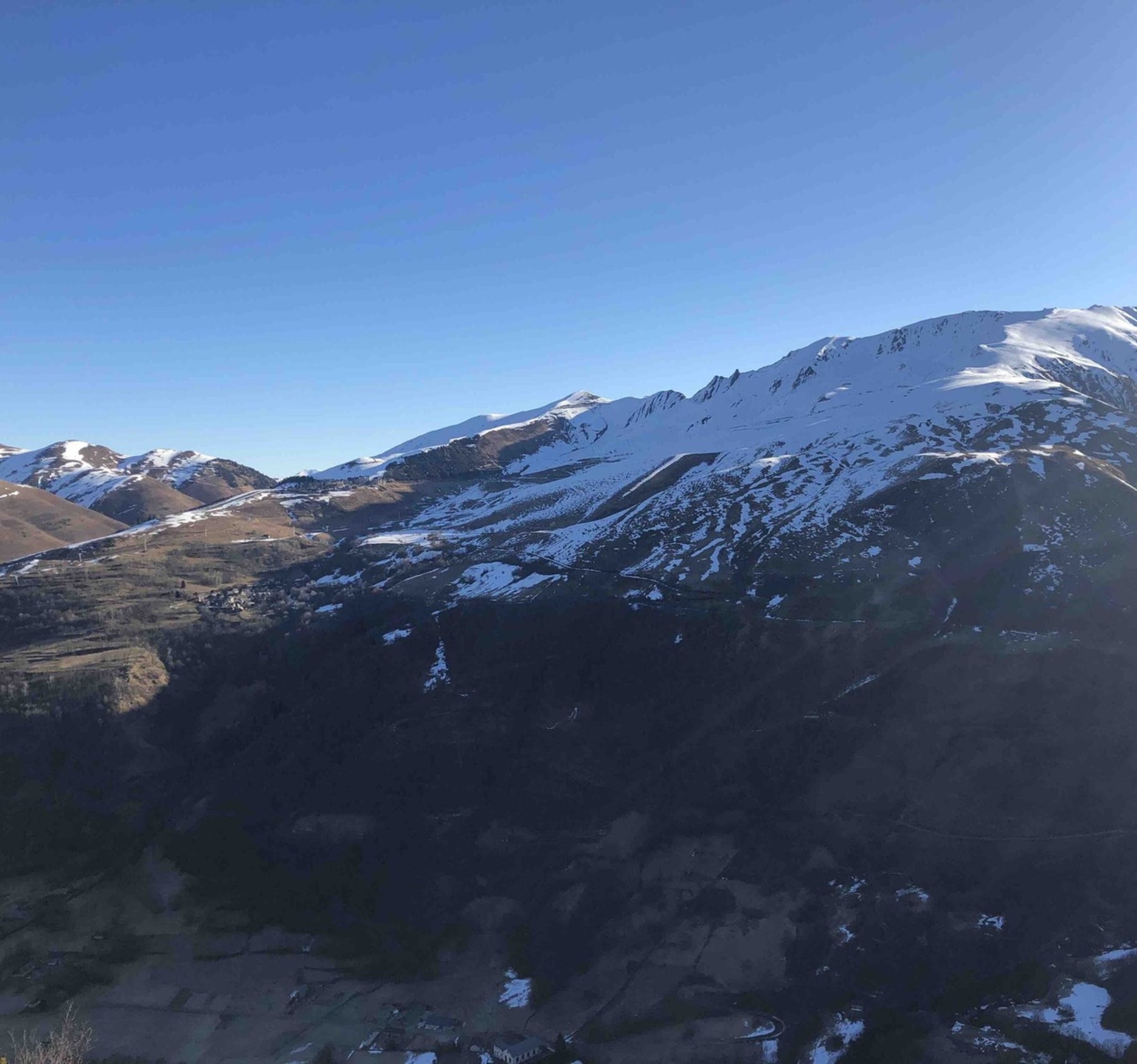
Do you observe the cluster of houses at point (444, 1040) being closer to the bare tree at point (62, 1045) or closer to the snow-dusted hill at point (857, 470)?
the bare tree at point (62, 1045)

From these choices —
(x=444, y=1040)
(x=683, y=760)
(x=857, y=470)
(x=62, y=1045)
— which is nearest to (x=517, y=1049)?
(x=444, y=1040)

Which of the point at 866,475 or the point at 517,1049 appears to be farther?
the point at 866,475

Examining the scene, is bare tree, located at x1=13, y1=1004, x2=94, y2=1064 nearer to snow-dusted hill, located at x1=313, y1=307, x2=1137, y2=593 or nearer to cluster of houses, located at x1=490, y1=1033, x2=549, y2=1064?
cluster of houses, located at x1=490, y1=1033, x2=549, y2=1064

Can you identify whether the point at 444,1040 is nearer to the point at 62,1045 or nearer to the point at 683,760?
the point at 62,1045

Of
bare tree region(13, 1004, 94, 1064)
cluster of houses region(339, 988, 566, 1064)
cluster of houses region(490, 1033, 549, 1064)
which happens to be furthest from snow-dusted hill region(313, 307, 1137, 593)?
bare tree region(13, 1004, 94, 1064)

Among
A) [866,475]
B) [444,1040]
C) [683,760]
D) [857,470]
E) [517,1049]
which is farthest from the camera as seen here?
[857,470]

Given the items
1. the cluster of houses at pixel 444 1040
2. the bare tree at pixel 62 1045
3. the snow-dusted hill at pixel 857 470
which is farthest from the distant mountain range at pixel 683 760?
the bare tree at pixel 62 1045

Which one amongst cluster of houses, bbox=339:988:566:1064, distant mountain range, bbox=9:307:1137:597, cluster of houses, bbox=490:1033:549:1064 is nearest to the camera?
cluster of houses, bbox=490:1033:549:1064
